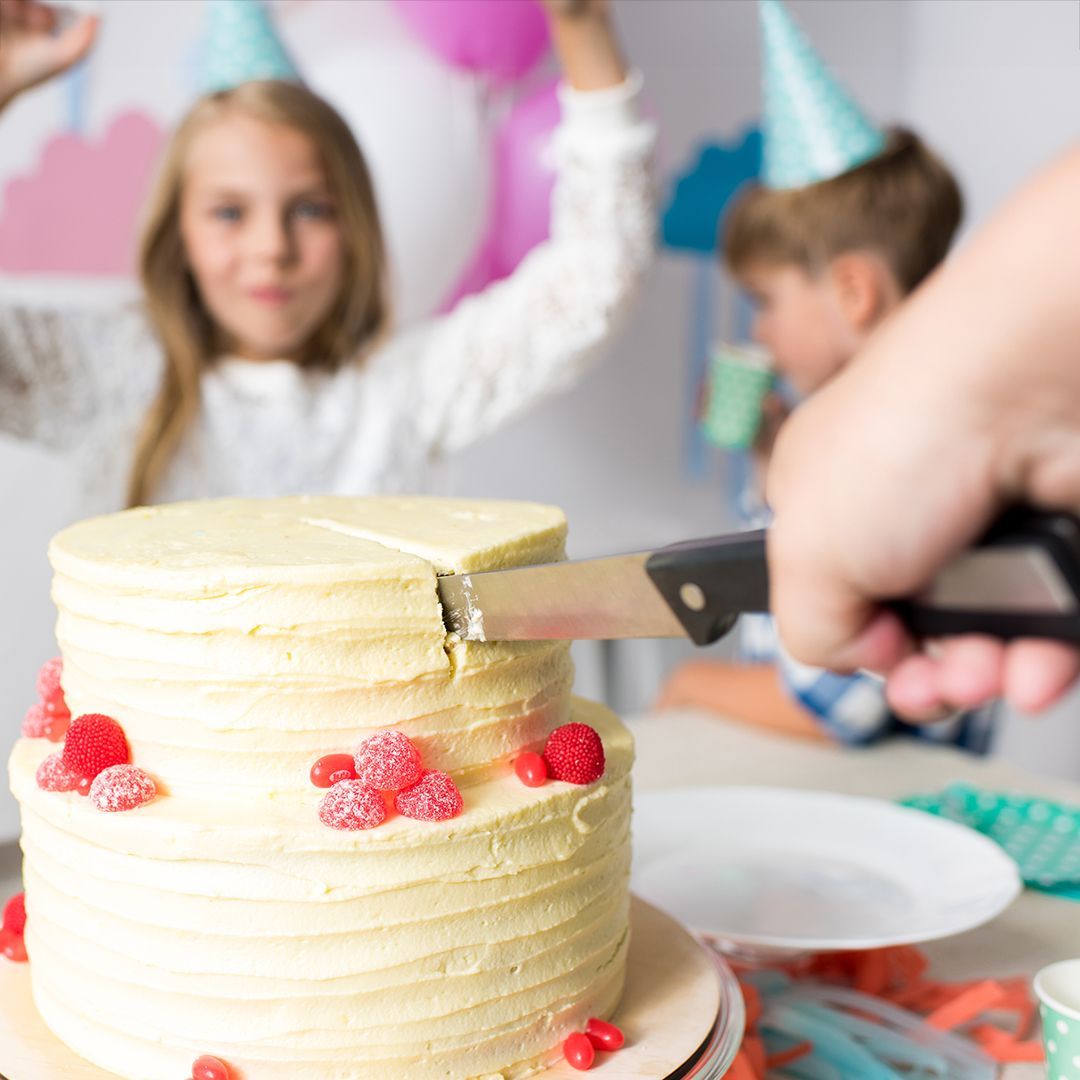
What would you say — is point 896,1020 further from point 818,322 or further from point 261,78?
point 261,78

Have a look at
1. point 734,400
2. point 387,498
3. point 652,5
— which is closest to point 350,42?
point 652,5

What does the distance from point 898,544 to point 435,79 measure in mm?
2037

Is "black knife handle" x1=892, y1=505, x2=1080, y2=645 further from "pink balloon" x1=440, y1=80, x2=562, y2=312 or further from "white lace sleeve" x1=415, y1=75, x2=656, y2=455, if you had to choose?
"pink balloon" x1=440, y1=80, x2=562, y2=312

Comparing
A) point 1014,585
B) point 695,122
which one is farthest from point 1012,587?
point 695,122

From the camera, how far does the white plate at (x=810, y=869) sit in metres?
1.10

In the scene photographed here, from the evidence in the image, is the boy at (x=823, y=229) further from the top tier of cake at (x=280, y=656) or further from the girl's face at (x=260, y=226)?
the top tier of cake at (x=280, y=656)

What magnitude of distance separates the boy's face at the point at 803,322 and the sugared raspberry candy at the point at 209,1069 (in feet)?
4.97

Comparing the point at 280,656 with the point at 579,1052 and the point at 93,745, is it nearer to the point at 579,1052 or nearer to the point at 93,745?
the point at 93,745

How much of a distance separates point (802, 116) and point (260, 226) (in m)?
0.82

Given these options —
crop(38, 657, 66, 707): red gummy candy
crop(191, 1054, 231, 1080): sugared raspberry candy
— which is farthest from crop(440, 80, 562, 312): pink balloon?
crop(191, 1054, 231, 1080): sugared raspberry candy

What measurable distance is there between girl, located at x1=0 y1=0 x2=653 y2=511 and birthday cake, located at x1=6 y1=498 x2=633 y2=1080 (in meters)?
1.06

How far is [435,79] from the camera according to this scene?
2363 mm

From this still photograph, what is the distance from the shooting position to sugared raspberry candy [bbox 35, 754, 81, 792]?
2.70 feet

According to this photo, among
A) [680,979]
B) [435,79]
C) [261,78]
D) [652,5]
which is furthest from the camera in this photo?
[652,5]
